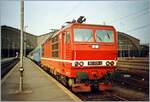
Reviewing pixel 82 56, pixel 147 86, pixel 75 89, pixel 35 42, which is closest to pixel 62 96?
pixel 75 89

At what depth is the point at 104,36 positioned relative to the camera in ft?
40.5

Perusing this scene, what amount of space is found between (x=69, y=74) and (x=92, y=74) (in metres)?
0.96

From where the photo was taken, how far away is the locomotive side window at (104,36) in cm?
1223

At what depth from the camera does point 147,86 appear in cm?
1380

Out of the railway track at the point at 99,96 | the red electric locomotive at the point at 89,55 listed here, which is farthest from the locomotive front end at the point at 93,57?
the railway track at the point at 99,96

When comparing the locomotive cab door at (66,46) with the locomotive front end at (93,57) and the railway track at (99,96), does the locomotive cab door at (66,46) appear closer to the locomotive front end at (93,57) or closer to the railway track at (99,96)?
the locomotive front end at (93,57)

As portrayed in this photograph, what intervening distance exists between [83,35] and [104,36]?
0.98 metres

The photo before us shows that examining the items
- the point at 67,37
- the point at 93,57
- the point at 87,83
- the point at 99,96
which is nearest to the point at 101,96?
the point at 99,96

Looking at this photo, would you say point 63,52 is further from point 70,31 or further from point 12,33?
point 12,33

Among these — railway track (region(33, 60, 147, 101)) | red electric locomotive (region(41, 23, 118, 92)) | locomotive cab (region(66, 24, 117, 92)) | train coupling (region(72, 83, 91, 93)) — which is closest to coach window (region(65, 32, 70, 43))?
red electric locomotive (region(41, 23, 118, 92))

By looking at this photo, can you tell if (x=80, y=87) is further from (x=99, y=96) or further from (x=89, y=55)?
(x=89, y=55)

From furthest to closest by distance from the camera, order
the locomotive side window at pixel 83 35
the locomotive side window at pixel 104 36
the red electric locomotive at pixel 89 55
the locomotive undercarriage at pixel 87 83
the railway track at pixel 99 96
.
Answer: the locomotive side window at pixel 104 36 → the locomotive side window at pixel 83 35 → the red electric locomotive at pixel 89 55 → the locomotive undercarriage at pixel 87 83 → the railway track at pixel 99 96

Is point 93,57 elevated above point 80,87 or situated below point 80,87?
above

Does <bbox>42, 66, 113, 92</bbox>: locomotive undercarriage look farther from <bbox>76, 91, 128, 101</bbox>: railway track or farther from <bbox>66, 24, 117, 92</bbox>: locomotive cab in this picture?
<bbox>76, 91, 128, 101</bbox>: railway track
